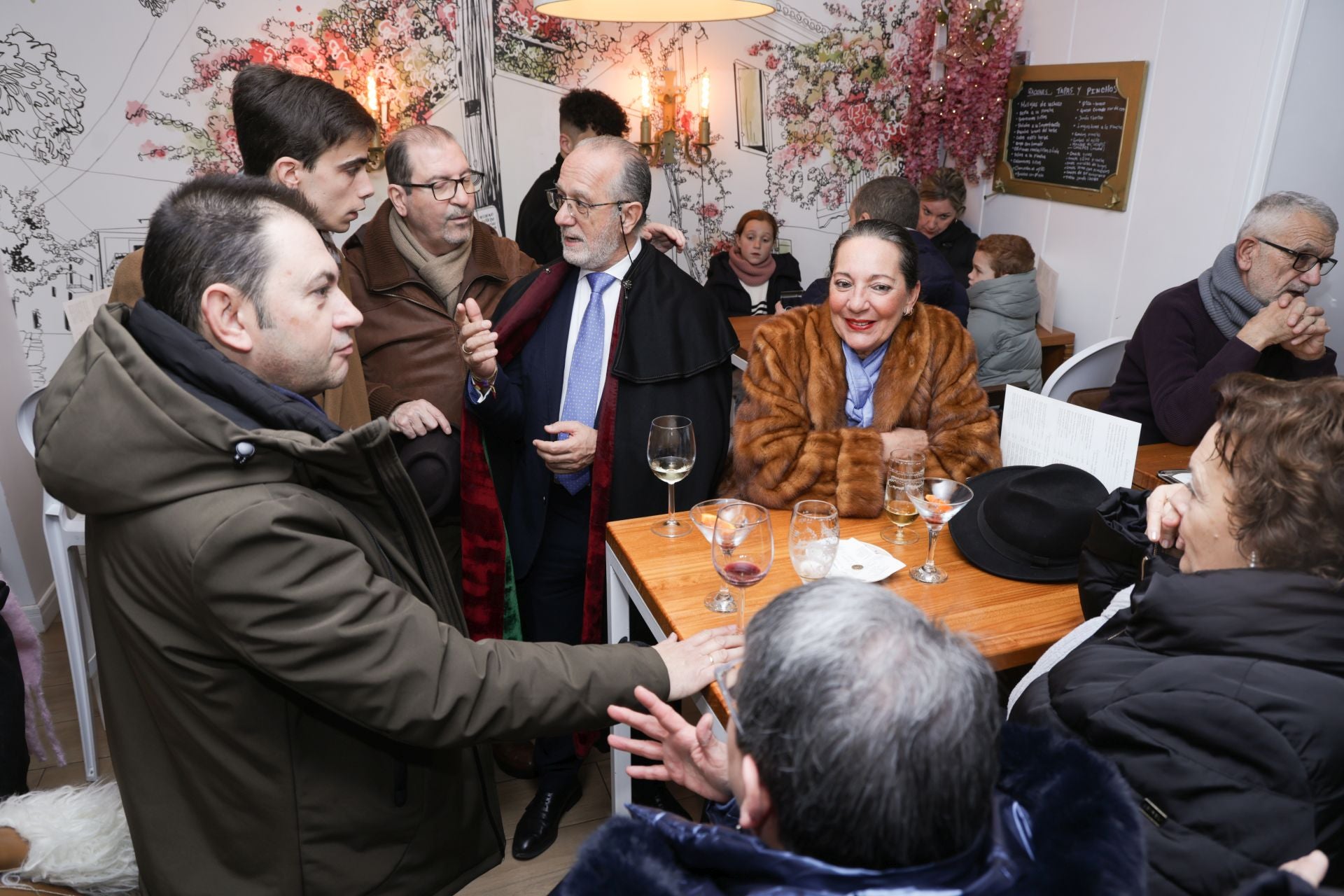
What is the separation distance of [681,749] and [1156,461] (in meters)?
2.03

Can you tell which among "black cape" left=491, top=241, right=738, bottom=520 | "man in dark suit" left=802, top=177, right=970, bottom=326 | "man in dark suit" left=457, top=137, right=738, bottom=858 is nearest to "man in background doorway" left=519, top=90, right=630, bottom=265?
"man in dark suit" left=802, top=177, right=970, bottom=326

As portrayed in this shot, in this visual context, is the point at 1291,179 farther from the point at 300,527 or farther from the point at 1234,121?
the point at 300,527

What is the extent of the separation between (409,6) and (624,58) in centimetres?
125

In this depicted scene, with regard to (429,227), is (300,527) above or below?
below

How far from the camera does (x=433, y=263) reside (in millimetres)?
2898

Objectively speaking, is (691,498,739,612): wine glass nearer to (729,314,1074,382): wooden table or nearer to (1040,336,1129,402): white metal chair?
(1040,336,1129,402): white metal chair

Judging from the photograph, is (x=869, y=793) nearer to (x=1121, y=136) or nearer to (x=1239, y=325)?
(x=1239, y=325)

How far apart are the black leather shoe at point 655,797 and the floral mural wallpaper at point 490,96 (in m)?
3.54

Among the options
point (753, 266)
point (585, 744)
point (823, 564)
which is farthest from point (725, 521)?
point (753, 266)

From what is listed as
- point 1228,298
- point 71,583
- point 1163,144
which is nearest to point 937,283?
point 1228,298

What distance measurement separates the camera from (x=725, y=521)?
167cm

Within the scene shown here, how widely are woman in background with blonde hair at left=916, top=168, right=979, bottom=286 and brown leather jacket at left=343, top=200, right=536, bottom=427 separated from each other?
348 centimetres

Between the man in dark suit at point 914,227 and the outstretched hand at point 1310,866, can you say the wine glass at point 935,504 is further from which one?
the man in dark suit at point 914,227

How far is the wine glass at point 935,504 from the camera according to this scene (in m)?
1.90
